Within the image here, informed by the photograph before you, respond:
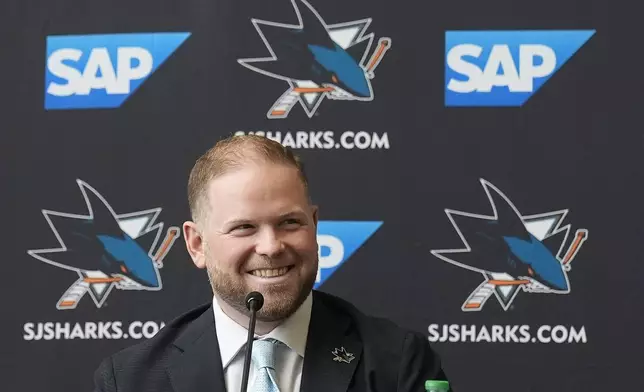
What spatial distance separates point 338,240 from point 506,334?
1.79ft

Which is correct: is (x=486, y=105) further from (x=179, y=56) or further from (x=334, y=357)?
(x=334, y=357)

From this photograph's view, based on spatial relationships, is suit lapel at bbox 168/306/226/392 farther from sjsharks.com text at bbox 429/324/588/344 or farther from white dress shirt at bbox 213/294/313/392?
sjsharks.com text at bbox 429/324/588/344

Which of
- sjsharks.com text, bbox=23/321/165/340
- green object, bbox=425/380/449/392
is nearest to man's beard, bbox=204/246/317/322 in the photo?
green object, bbox=425/380/449/392

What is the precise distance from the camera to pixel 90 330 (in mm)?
2742

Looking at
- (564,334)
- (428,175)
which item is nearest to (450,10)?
(428,175)

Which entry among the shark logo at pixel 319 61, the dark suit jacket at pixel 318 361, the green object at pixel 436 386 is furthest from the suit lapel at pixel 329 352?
the shark logo at pixel 319 61

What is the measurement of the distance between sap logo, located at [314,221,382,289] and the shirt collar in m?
0.86

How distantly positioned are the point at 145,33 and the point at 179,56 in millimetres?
122

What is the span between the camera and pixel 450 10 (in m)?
2.73

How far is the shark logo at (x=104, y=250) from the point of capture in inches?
108

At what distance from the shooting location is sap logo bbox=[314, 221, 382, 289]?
2695 mm

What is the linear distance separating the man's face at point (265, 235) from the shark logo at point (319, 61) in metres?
1.04

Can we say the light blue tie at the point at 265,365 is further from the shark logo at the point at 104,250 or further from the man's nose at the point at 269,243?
the shark logo at the point at 104,250

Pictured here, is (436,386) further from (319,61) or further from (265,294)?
(319,61)
